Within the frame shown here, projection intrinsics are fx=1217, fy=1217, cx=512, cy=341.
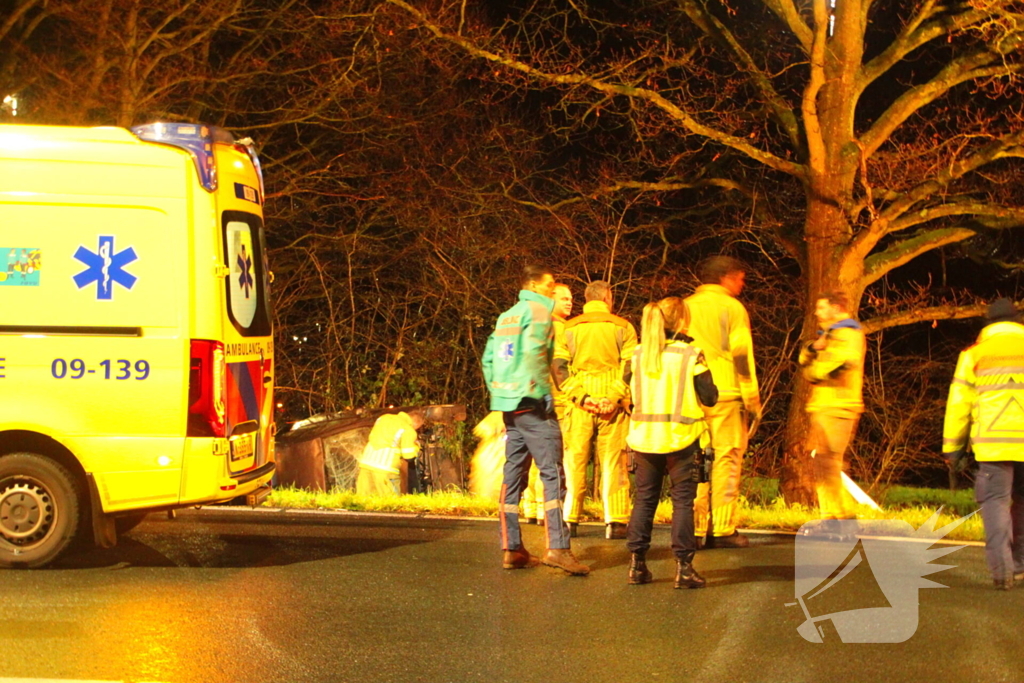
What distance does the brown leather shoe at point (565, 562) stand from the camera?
24.1 feet

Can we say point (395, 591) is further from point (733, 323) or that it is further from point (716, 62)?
point (716, 62)

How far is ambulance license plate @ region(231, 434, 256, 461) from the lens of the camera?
292 inches

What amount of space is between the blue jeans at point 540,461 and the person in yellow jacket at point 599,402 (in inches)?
45.1

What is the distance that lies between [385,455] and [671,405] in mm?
5240

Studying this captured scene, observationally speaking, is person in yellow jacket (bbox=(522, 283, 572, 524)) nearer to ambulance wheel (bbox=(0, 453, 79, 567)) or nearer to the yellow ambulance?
the yellow ambulance

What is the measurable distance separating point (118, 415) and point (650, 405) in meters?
3.12

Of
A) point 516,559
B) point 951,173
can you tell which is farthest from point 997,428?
point 951,173

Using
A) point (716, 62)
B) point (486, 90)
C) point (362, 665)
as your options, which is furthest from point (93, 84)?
point (362, 665)

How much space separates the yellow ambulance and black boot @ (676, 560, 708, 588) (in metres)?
2.75

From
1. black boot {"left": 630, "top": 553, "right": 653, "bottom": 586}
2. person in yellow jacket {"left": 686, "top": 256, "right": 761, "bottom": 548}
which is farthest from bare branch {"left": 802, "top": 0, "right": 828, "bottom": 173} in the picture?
black boot {"left": 630, "top": 553, "right": 653, "bottom": 586}

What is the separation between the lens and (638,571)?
7148 mm

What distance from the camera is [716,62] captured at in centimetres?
1560

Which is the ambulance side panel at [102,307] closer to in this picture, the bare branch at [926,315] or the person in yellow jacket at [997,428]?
the person in yellow jacket at [997,428]

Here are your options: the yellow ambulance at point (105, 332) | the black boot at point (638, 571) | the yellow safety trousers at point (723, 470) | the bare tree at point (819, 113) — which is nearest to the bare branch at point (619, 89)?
the bare tree at point (819, 113)
